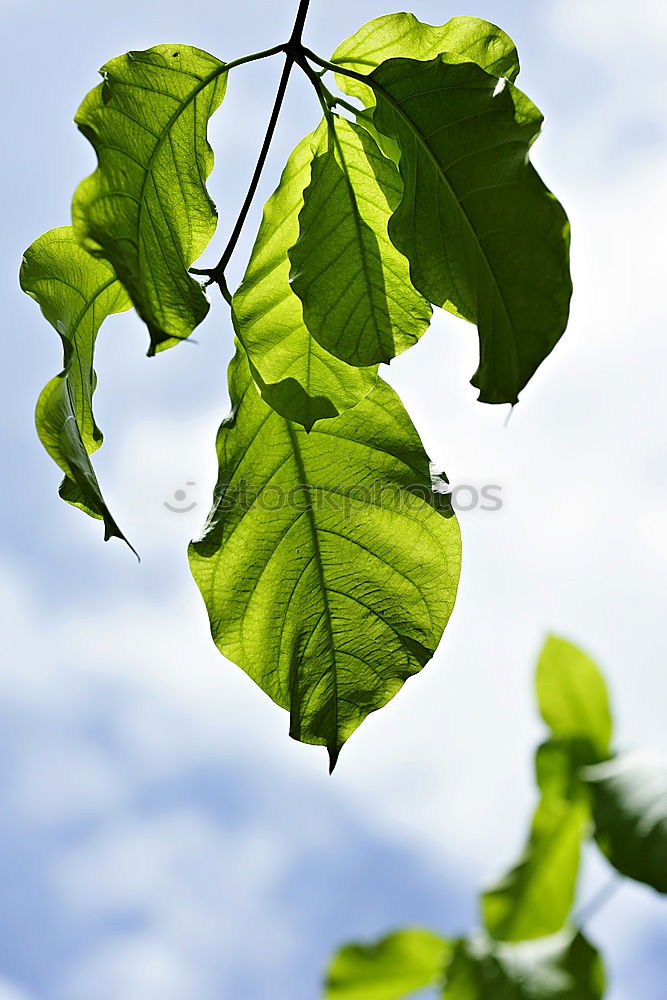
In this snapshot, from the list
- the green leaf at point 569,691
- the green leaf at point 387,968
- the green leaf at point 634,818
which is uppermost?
the green leaf at point 569,691

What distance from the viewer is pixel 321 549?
945 millimetres

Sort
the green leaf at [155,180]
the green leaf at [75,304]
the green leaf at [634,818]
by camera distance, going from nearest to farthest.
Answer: the green leaf at [634,818] → the green leaf at [155,180] → the green leaf at [75,304]

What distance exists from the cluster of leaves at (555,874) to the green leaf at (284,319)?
0.65m

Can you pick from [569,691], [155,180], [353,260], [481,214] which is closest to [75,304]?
[155,180]

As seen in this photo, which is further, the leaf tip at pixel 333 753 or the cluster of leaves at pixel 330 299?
the leaf tip at pixel 333 753

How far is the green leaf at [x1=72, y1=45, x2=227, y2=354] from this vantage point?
0.74m

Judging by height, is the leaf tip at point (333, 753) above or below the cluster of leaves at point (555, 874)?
below

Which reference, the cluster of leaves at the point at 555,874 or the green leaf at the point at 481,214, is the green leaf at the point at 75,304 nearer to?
the green leaf at the point at 481,214

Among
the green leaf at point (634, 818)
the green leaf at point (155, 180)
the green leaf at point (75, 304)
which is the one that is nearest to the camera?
the green leaf at point (634, 818)

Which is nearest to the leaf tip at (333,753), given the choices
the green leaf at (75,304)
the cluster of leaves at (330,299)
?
the cluster of leaves at (330,299)

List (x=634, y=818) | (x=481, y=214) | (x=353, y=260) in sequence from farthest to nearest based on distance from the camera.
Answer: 1. (x=353, y=260)
2. (x=481, y=214)
3. (x=634, y=818)

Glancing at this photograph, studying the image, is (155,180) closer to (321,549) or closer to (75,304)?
(75,304)

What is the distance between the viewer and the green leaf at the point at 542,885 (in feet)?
0.82

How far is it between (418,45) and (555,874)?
85 cm
